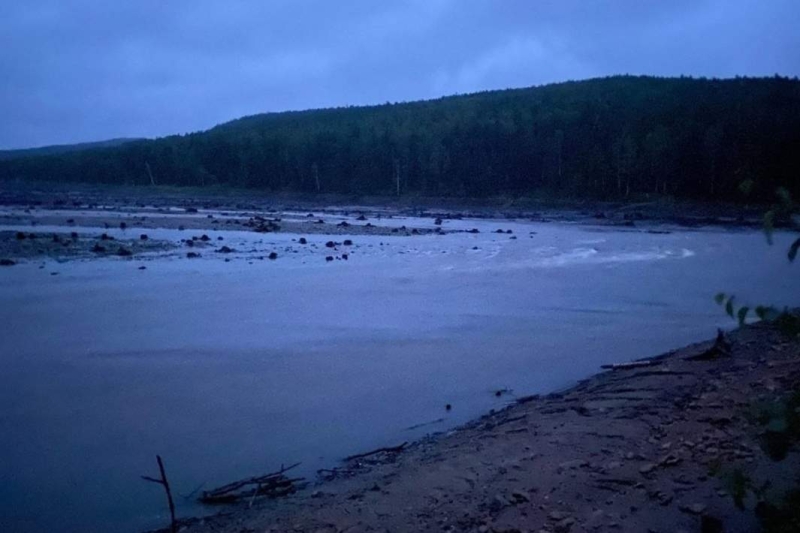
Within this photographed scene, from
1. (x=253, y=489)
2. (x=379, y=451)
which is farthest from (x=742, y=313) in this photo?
(x=379, y=451)

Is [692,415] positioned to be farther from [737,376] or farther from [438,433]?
[438,433]

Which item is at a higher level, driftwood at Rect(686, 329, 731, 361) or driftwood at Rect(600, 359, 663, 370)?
driftwood at Rect(686, 329, 731, 361)

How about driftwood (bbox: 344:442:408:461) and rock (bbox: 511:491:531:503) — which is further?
driftwood (bbox: 344:442:408:461)

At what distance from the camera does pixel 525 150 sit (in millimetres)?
73688

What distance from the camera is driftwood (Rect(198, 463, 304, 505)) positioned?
5621 millimetres

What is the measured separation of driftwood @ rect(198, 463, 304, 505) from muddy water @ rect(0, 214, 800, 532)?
22 cm

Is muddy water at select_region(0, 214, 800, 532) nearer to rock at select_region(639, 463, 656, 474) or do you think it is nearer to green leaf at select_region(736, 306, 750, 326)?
rock at select_region(639, 463, 656, 474)

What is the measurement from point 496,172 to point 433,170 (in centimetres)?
773

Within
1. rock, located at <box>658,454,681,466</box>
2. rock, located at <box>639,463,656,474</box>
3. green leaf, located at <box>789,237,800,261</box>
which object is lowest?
rock, located at <box>639,463,656,474</box>

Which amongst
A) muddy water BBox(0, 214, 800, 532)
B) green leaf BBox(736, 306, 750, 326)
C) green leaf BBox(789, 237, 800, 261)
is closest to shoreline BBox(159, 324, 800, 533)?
muddy water BBox(0, 214, 800, 532)

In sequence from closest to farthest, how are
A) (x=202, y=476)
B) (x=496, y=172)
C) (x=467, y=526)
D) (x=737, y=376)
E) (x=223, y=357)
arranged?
(x=467, y=526), (x=202, y=476), (x=737, y=376), (x=223, y=357), (x=496, y=172)

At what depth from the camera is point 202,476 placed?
20.2ft

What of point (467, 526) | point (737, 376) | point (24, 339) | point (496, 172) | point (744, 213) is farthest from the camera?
point (496, 172)

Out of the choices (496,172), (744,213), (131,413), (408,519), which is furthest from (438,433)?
(496,172)
